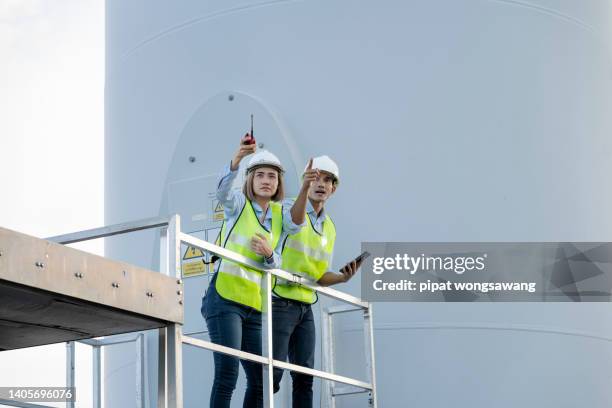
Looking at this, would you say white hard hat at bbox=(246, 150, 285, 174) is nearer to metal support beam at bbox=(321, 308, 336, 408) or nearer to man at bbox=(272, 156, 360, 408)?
man at bbox=(272, 156, 360, 408)

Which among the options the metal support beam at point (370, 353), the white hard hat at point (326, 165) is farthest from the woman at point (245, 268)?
the metal support beam at point (370, 353)

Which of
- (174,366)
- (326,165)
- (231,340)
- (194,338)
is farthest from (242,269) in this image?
(174,366)

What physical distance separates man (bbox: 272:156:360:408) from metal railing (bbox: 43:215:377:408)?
0.35 feet

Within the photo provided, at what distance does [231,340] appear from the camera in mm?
6566

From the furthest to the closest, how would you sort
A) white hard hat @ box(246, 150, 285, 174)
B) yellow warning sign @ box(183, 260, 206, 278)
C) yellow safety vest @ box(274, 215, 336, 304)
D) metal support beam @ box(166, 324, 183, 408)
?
yellow warning sign @ box(183, 260, 206, 278) → yellow safety vest @ box(274, 215, 336, 304) → white hard hat @ box(246, 150, 285, 174) → metal support beam @ box(166, 324, 183, 408)

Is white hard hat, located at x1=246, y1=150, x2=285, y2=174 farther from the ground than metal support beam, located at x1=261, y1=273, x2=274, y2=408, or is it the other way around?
white hard hat, located at x1=246, y1=150, x2=285, y2=174

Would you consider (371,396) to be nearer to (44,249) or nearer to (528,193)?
(528,193)

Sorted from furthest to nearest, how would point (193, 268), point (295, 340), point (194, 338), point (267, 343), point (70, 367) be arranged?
1. point (193, 268)
2. point (70, 367)
3. point (295, 340)
4. point (267, 343)
5. point (194, 338)

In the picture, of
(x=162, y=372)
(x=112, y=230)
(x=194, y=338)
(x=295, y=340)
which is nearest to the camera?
(x=162, y=372)

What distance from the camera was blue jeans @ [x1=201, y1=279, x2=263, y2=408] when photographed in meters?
6.50

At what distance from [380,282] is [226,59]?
2045mm

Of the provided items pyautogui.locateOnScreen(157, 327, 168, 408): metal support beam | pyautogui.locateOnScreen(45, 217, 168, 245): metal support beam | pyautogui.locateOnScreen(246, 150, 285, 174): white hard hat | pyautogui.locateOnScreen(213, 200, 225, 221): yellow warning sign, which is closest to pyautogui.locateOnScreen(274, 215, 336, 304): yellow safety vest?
pyautogui.locateOnScreen(246, 150, 285, 174): white hard hat

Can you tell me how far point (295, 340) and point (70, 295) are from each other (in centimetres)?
263

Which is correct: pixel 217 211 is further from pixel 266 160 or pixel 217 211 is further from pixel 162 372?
pixel 162 372
